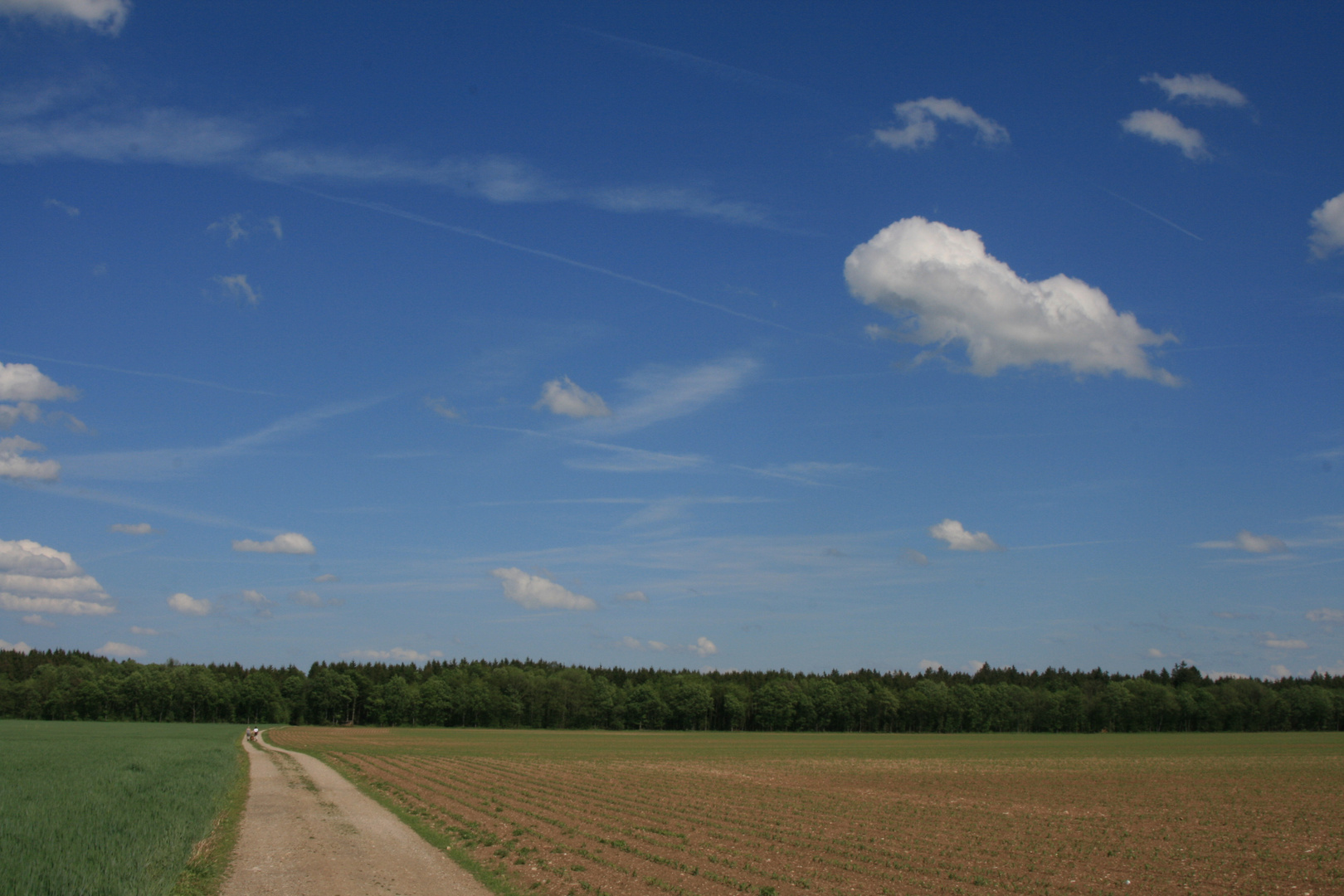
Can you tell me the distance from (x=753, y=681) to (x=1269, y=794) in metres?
146

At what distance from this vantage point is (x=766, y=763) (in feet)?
194

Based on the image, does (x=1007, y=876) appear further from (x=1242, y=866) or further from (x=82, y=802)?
(x=82, y=802)

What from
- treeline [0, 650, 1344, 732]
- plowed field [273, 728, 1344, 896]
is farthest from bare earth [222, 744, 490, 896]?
treeline [0, 650, 1344, 732]

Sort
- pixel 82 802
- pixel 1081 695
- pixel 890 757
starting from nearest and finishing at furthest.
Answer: pixel 82 802
pixel 890 757
pixel 1081 695

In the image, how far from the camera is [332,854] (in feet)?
63.8

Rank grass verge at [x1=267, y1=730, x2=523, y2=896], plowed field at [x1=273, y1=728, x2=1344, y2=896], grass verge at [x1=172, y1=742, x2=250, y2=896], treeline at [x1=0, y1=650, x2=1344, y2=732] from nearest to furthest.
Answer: grass verge at [x1=172, y1=742, x2=250, y2=896] < grass verge at [x1=267, y1=730, x2=523, y2=896] < plowed field at [x1=273, y1=728, x2=1344, y2=896] < treeline at [x1=0, y1=650, x2=1344, y2=732]

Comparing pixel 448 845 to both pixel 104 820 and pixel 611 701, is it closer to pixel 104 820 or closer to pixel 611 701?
pixel 104 820

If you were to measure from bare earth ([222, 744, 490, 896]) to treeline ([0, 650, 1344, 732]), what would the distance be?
409 feet

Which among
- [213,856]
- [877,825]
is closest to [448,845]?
[213,856]

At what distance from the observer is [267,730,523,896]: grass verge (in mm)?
16562

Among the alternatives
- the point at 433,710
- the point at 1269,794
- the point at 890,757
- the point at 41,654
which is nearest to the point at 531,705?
the point at 433,710

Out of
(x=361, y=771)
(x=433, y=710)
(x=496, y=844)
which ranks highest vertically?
(x=496, y=844)

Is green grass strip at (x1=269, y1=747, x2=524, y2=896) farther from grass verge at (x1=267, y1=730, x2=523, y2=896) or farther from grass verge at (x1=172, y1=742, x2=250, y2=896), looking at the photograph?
grass verge at (x1=172, y1=742, x2=250, y2=896)

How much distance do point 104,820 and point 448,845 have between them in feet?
27.0
